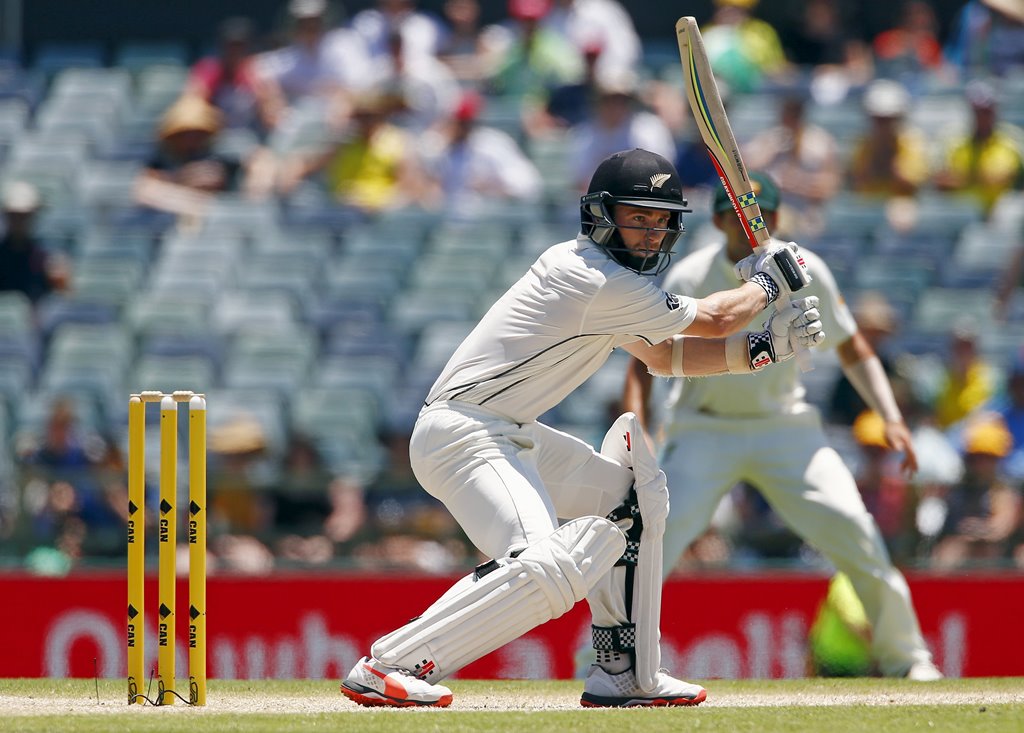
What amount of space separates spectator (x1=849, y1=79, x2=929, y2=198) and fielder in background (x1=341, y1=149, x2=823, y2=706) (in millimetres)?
5972

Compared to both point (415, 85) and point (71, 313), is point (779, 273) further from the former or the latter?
point (415, 85)

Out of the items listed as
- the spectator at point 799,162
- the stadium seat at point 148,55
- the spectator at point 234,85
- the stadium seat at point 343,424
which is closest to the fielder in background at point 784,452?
the stadium seat at point 343,424

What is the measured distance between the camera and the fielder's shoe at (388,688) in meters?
5.06

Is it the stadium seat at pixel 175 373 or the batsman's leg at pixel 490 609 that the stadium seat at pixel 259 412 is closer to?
the stadium seat at pixel 175 373

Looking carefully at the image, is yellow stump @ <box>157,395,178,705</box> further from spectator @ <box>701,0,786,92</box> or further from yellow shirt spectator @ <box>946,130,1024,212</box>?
spectator @ <box>701,0,786,92</box>

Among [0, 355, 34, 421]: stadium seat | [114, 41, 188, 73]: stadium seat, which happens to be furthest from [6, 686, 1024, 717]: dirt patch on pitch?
[114, 41, 188, 73]: stadium seat

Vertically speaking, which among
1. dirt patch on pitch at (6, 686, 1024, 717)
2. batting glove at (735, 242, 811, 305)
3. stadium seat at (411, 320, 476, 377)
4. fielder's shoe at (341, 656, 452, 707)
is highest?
batting glove at (735, 242, 811, 305)

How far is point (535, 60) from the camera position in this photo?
12.8 metres

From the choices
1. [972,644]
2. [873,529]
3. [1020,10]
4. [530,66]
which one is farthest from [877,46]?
[873,529]

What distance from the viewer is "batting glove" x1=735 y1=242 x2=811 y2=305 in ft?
17.8

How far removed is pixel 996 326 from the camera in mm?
10211

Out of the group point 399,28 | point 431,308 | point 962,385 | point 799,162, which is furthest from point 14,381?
point 962,385

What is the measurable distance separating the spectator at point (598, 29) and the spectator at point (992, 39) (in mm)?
2410

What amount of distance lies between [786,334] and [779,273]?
20 centimetres
